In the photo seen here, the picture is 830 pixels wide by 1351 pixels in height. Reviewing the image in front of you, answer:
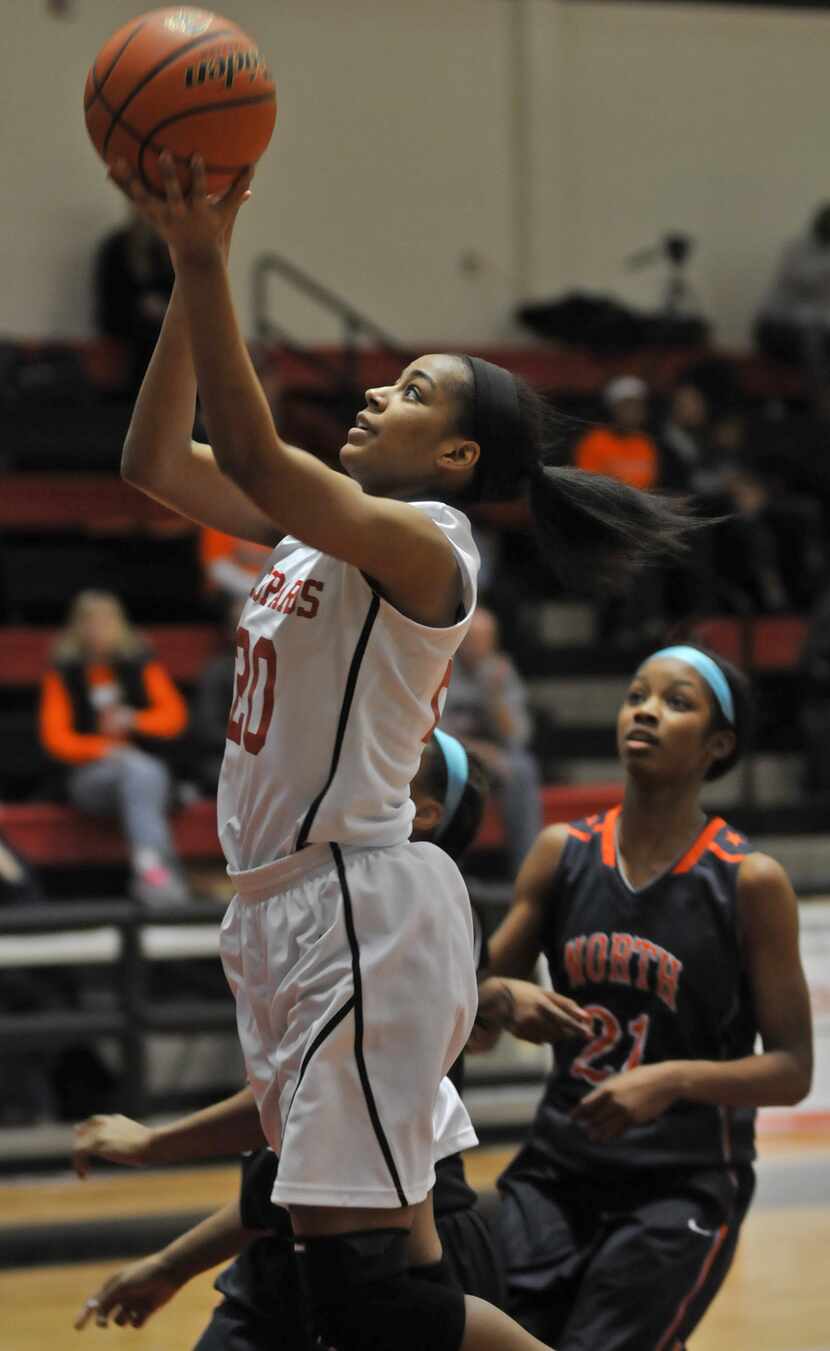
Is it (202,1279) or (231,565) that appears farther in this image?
(231,565)

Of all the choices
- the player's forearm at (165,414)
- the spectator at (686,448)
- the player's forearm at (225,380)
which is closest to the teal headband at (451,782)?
the player's forearm at (165,414)

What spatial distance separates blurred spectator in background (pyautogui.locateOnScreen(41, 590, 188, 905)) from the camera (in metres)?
7.06

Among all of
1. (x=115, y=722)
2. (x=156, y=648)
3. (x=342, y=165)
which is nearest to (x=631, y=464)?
(x=156, y=648)

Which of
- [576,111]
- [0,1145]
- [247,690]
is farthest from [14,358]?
[247,690]

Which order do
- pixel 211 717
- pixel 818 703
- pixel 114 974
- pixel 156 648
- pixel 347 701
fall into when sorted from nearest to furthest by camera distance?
pixel 347 701 → pixel 114 974 → pixel 211 717 → pixel 156 648 → pixel 818 703

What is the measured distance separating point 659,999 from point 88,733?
177 inches

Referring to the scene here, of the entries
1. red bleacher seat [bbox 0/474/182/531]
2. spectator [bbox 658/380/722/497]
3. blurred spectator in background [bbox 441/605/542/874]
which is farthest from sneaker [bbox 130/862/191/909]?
spectator [bbox 658/380/722/497]

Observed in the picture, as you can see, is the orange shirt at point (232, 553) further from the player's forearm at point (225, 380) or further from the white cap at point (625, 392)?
the player's forearm at point (225, 380)

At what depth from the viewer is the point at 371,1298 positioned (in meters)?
2.31

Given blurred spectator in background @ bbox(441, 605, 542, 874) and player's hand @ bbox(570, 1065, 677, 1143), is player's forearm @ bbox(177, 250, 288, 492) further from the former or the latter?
blurred spectator in background @ bbox(441, 605, 542, 874)

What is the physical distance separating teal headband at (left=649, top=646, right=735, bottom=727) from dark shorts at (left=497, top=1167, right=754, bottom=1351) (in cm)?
72

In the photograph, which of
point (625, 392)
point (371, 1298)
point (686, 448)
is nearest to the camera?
point (371, 1298)

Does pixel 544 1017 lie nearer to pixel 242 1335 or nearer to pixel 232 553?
pixel 242 1335

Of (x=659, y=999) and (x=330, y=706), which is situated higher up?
(x=330, y=706)
